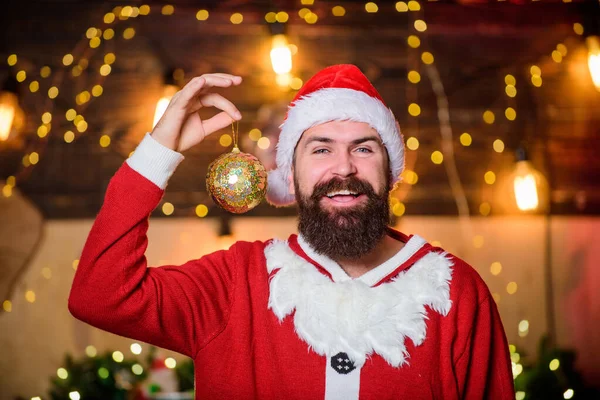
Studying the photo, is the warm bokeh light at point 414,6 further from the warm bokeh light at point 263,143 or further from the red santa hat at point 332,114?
the red santa hat at point 332,114

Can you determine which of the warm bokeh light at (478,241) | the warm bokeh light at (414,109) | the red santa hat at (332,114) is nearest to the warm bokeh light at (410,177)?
the warm bokeh light at (414,109)

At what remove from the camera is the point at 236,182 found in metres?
1.79

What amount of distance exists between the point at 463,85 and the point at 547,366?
5.73ft

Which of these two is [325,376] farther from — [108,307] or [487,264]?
[487,264]

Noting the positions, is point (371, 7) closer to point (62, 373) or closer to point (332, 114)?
point (332, 114)

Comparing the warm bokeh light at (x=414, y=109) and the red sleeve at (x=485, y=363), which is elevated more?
the warm bokeh light at (x=414, y=109)

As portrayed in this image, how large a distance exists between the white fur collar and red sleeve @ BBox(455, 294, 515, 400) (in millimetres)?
119

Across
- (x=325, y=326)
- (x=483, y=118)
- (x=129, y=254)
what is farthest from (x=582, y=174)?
(x=129, y=254)

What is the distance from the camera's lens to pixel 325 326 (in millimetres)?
1746

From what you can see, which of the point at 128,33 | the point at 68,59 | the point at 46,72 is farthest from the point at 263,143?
the point at 46,72

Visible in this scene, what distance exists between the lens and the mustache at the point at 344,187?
6.19 feet

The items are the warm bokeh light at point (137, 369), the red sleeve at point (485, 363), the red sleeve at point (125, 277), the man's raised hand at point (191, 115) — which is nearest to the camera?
the red sleeve at point (125, 277)

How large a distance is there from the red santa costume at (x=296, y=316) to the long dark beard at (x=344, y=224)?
6cm

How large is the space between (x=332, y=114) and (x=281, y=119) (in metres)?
1.87
